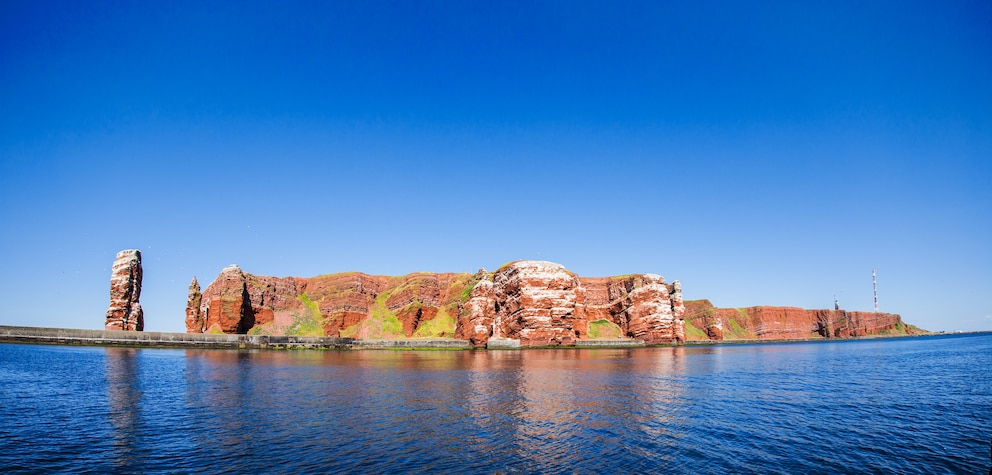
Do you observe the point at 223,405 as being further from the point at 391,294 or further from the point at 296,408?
the point at 391,294

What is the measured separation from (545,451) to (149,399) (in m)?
26.5

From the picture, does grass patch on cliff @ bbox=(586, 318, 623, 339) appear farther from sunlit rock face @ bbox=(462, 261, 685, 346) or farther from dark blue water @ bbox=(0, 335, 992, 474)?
dark blue water @ bbox=(0, 335, 992, 474)

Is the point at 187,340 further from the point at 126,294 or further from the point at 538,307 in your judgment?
the point at 538,307

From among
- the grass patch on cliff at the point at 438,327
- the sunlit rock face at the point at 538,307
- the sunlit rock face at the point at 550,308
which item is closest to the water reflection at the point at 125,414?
the sunlit rock face at the point at 538,307

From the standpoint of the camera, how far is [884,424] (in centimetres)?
2353

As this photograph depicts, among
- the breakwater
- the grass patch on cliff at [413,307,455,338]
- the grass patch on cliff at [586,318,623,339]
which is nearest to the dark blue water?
the breakwater

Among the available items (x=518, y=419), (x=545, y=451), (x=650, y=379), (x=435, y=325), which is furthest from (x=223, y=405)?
(x=435, y=325)

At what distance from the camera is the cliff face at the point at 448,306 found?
390 ft

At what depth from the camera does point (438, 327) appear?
13550 cm

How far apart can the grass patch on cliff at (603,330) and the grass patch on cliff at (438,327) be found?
44088 millimetres

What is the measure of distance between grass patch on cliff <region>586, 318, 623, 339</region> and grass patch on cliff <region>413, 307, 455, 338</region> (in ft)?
145

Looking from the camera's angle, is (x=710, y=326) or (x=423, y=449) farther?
(x=710, y=326)

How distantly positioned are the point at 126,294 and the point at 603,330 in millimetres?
135305

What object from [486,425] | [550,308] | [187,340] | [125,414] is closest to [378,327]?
[187,340]
